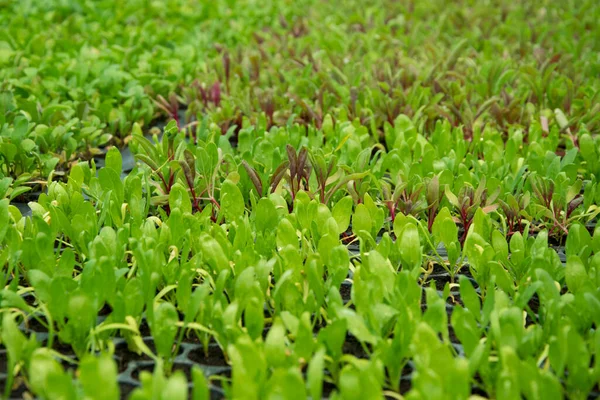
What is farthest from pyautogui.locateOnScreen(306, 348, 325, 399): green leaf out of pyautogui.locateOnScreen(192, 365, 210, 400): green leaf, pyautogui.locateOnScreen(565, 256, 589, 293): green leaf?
pyautogui.locateOnScreen(565, 256, 589, 293): green leaf

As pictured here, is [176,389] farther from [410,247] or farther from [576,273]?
[576,273]

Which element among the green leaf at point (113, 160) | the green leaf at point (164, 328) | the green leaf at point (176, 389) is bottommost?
the green leaf at point (164, 328)

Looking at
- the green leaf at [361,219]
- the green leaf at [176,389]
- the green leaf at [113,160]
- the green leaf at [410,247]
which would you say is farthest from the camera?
the green leaf at [113,160]

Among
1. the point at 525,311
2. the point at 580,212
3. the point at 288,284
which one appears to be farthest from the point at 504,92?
the point at 288,284

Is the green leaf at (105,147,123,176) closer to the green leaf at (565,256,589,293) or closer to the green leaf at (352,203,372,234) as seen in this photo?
the green leaf at (352,203,372,234)

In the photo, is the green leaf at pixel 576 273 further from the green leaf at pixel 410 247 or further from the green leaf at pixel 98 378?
the green leaf at pixel 98 378

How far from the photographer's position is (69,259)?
1.93m

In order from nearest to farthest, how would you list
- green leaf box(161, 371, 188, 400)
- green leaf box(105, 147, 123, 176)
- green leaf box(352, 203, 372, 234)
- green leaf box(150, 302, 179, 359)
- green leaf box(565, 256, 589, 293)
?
green leaf box(161, 371, 188, 400) < green leaf box(150, 302, 179, 359) < green leaf box(565, 256, 589, 293) < green leaf box(352, 203, 372, 234) < green leaf box(105, 147, 123, 176)

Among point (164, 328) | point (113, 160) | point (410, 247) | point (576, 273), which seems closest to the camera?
point (164, 328)

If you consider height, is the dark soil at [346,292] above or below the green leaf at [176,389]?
below

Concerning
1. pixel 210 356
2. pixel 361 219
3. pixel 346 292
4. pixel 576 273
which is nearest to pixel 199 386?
pixel 210 356

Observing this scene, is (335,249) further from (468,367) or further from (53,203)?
(53,203)

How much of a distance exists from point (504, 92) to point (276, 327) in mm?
2252

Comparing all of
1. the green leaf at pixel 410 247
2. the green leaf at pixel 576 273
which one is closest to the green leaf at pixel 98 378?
the green leaf at pixel 410 247
